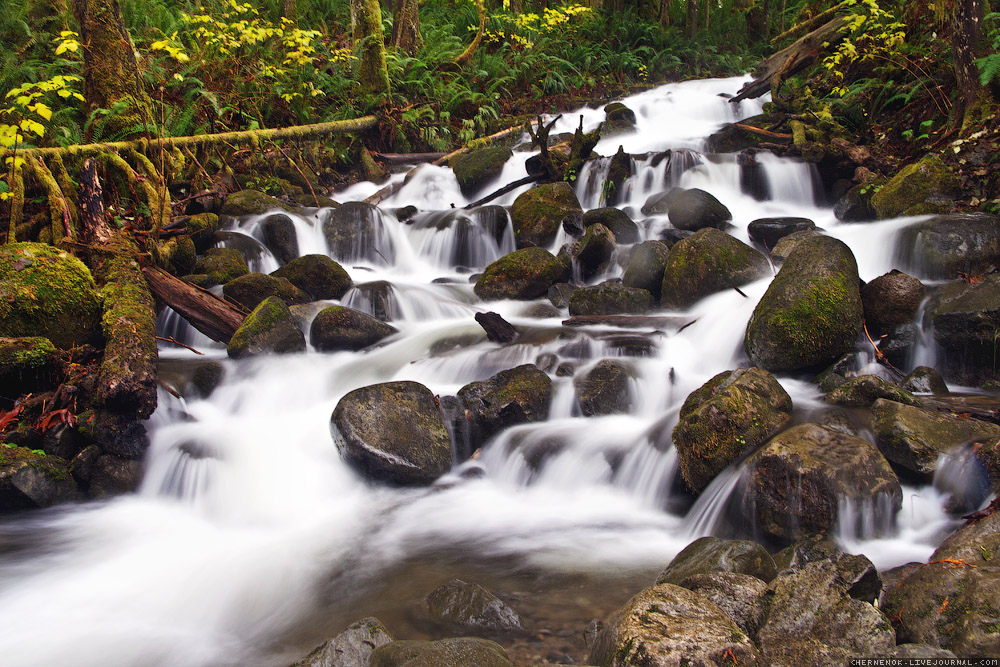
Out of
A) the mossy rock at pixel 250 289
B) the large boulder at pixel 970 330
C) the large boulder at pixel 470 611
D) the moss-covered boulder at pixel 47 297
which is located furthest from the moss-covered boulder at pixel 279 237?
the large boulder at pixel 970 330

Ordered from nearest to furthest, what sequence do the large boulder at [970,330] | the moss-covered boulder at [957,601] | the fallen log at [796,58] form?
1. the moss-covered boulder at [957,601]
2. the large boulder at [970,330]
3. the fallen log at [796,58]

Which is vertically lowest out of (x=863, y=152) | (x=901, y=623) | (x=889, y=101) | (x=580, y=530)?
(x=580, y=530)

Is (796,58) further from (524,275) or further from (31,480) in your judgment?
(31,480)

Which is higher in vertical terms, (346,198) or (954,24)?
(954,24)

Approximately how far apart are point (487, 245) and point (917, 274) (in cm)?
579

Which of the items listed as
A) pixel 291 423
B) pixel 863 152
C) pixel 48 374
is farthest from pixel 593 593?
pixel 863 152

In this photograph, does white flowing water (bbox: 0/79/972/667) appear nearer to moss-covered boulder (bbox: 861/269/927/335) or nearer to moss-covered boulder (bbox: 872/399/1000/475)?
moss-covered boulder (bbox: 872/399/1000/475)

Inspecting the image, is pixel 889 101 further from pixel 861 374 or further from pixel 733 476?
pixel 733 476

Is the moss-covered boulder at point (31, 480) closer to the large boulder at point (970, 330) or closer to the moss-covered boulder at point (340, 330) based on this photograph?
the moss-covered boulder at point (340, 330)

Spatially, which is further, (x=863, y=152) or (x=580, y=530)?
(x=863, y=152)

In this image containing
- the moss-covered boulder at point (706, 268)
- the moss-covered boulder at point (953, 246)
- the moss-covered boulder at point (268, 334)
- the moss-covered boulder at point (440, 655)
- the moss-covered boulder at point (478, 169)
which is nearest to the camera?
the moss-covered boulder at point (440, 655)

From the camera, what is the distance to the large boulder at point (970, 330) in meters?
4.81

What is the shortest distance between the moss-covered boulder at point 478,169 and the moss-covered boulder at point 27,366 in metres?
8.24

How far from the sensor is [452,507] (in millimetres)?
4492
